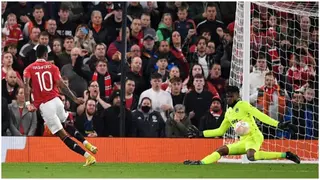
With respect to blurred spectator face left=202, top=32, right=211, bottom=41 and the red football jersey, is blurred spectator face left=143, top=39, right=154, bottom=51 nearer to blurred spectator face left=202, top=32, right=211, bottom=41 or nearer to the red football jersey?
blurred spectator face left=202, top=32, right=211, bottom=41

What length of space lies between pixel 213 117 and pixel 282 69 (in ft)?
7.43

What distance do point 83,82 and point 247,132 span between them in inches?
200

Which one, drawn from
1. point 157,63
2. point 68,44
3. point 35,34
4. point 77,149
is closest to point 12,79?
point 35,34

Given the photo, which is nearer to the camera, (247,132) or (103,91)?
(247,132)

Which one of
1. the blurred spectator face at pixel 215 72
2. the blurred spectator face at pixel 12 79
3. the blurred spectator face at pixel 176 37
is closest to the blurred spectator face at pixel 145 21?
the blurred spectator face at pixel 176 37

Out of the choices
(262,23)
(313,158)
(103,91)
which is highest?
(262,23)

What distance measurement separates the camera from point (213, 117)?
18359 millimetres

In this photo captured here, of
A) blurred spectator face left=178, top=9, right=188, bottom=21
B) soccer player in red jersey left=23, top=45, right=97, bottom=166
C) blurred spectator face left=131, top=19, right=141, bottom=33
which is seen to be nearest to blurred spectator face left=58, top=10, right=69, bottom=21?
blurred spectator face left=131, top=19, right=141, bottom=33

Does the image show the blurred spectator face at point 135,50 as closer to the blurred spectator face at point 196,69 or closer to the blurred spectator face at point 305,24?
the blurred spectator face at point 196,69

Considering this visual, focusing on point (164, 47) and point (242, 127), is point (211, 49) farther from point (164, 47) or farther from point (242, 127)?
point (242, 127)

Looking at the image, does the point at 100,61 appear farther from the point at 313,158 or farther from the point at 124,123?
the point at 313,158

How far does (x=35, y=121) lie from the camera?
1812cm

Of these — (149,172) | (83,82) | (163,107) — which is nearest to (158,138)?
(163,107)

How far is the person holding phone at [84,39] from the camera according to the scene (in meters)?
19.6
